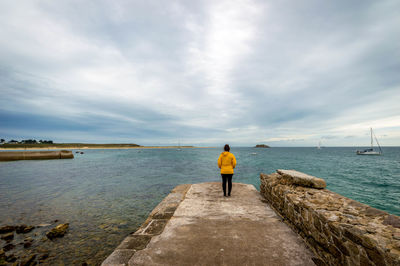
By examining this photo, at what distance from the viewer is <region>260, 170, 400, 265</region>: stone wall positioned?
2.17 m

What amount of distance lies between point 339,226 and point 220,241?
225 centimetres

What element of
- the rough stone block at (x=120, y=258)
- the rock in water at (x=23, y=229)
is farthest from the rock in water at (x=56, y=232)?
the rough stone block at (x=120, y=258)

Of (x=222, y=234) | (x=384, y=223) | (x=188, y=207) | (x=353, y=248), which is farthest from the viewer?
(x=188, y=207)

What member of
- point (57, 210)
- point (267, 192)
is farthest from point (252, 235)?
point (57, 210)

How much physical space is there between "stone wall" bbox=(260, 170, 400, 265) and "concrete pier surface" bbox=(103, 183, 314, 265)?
34 centimetres

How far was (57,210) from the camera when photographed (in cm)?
830

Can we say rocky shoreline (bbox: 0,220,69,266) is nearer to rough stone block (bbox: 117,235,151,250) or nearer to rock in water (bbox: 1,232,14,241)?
rock in water (bbox: 1,232,14,241)

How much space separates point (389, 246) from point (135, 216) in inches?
331

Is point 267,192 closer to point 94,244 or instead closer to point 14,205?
point 94,244

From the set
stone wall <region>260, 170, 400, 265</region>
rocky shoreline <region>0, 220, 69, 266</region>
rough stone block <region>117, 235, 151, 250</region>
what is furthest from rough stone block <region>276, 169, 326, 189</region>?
rocky shoreline <region>0, 220, 69, 266</region>

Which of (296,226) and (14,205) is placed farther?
(14,205)

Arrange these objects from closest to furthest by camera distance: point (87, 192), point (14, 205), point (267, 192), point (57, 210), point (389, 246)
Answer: point (389, 246) < point (267, 192) < point (57, 210) < point (14, 205) < point (87, 192)

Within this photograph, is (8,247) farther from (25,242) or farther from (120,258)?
(120,258)

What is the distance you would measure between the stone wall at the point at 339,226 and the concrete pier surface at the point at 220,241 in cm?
34
